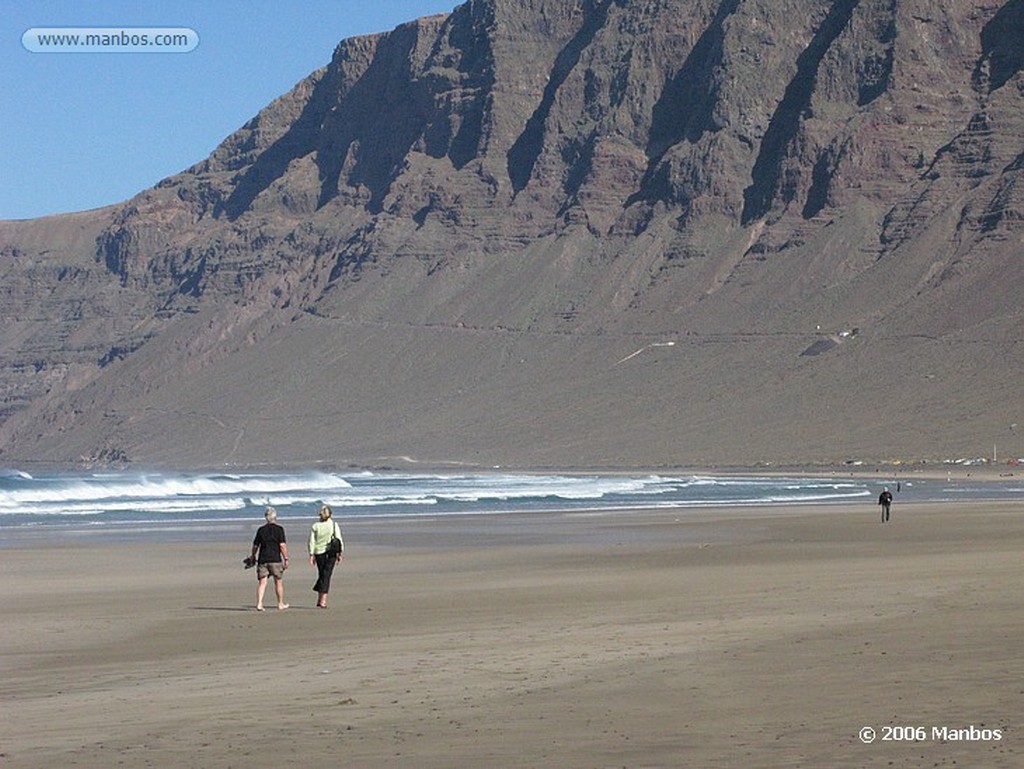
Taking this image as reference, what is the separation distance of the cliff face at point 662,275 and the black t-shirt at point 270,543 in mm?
98648

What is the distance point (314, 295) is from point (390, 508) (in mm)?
130535

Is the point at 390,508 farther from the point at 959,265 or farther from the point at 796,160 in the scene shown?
the point at 796,160

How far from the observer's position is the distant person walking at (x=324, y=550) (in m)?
23.9

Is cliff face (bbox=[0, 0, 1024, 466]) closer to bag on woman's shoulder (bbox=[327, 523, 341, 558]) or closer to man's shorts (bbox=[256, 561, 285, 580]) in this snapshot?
bag on woman's shoulder (bbox=[327, 523, 341, 558])

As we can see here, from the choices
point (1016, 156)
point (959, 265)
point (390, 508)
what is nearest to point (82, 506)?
point (390, 508)

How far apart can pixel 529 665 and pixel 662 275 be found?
507 feet

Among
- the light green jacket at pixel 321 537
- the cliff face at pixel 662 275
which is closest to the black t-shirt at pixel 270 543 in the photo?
the light green jacket at pixel 321 537

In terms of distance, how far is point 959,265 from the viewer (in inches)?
5837

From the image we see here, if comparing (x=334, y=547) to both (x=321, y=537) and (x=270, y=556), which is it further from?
(x=270, y=556)

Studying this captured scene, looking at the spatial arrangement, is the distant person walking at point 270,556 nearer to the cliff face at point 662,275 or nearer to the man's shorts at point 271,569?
the man's shorts at point 271,569

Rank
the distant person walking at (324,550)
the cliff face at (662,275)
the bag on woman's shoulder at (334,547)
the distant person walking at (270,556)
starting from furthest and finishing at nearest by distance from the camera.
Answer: the cliff face at (662,275), the bag on woman's shoulder at (334,547), the distant person walking at (324,550), the distant person walking at (270,556)

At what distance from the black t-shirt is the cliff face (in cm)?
9865

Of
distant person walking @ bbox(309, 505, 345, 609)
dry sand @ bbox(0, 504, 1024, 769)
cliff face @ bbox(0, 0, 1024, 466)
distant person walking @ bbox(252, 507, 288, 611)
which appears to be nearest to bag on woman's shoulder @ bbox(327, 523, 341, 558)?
distant person walking @ bbox(309, 505, 345, 609)

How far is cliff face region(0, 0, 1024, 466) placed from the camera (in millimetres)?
139500
